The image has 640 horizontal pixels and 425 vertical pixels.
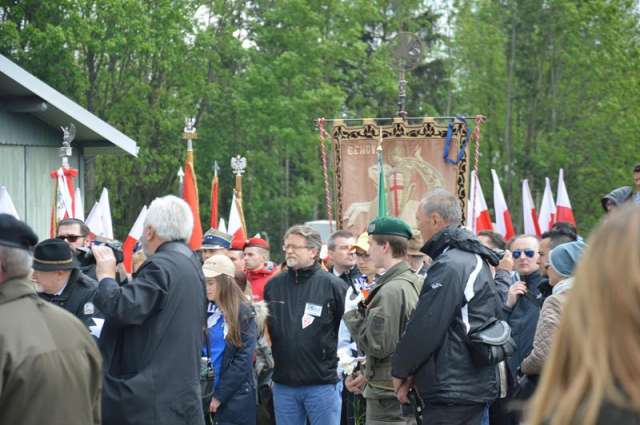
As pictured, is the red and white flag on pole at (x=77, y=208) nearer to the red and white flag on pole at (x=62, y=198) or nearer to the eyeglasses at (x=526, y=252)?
the red and white flag on pole at (x=62, y=198)

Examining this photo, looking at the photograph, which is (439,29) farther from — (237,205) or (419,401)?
(419,401)

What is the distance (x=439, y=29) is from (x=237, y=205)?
35924 millimetres

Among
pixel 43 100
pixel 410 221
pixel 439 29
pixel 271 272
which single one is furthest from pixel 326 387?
pixel 439 29

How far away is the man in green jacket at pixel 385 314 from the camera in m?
7.07

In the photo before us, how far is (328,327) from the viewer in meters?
8.68

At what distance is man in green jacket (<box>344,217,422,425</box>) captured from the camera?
7.07m

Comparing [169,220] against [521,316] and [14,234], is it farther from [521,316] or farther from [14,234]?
[521,316]

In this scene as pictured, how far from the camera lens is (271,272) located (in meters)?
11.4

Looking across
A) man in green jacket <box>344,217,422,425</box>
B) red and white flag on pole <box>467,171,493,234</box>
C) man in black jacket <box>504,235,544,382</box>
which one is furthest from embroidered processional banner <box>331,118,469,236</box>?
man in green jacket <box>344,217,422,425</box>

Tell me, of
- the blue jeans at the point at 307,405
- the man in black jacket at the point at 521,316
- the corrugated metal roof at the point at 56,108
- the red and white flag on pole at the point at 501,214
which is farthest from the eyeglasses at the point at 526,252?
the corrugated metal roof at the point at 56,108

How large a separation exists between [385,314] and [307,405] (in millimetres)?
1816

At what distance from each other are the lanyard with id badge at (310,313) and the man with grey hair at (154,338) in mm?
2598

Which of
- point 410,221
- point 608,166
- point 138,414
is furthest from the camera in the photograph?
point 608,166

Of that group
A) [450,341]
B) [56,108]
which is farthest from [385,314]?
[56,108]
